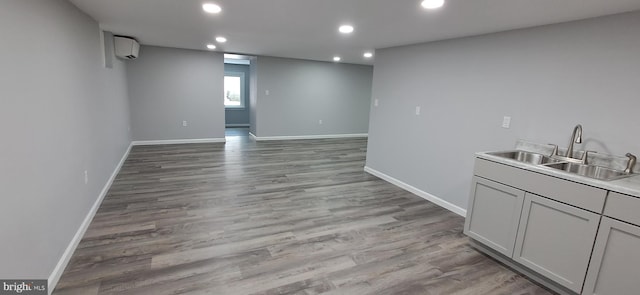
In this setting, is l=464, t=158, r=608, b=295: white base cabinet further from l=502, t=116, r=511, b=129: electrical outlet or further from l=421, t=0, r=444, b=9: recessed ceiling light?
l=421, t=0, r=444, b=9: recessed ceiling light

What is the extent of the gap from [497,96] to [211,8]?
2.86 meters

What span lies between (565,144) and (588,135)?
0.17 metres

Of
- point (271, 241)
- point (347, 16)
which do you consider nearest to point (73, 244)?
point (271, 241)

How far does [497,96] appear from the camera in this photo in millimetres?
3100

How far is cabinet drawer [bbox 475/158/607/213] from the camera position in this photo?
76.8 inches

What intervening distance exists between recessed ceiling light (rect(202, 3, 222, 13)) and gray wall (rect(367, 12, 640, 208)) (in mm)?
2548

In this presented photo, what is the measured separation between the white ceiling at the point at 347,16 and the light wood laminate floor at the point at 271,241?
2.00 metres

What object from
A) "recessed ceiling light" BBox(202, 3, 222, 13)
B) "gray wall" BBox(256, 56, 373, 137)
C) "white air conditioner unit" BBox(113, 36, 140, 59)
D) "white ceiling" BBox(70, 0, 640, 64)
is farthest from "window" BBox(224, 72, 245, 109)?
"recessed ceiling light" BBox(202, 3, 222, 13)

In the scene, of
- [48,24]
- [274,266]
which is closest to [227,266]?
[274,266]

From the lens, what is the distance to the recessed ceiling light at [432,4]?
218cm

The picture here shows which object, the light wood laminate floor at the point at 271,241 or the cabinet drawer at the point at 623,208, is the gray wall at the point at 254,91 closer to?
the light wood laminate floor at the point at 271,241

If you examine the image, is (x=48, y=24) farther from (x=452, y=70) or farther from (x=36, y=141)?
(x=452, y=70)

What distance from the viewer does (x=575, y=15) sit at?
2.31 metres

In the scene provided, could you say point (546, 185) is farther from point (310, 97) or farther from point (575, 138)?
point (310, 97)
